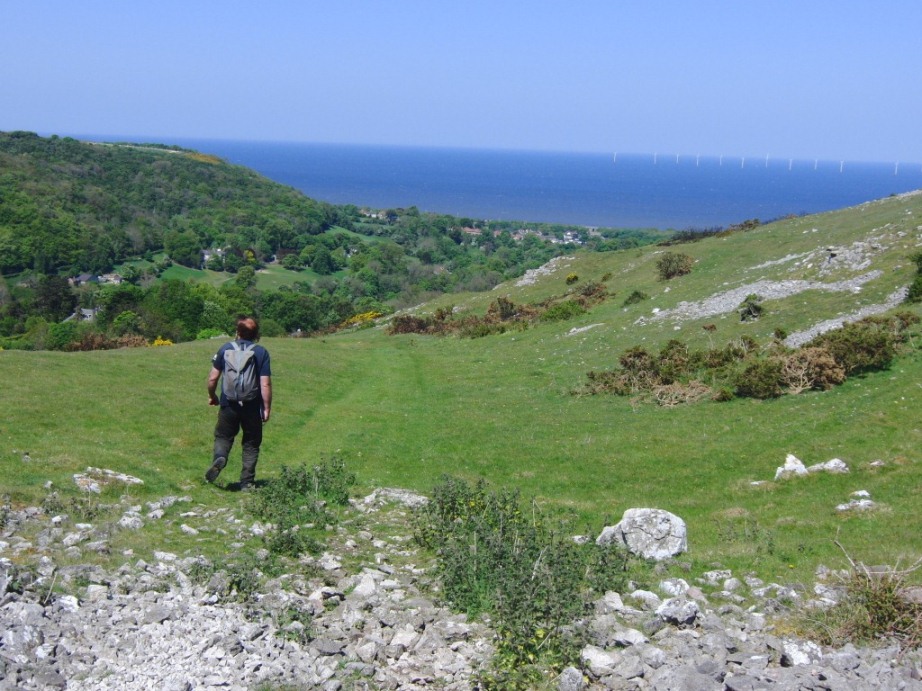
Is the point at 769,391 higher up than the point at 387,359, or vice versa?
the point at 769,391

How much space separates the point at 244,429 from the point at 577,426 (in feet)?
39.0

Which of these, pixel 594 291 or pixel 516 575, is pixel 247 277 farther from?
pixel 516 575

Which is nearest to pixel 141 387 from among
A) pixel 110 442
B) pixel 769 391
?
pixel 110 442

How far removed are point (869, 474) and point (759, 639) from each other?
8.66 metres

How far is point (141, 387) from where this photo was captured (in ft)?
85.0

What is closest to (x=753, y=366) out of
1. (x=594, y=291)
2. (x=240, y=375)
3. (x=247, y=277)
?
(x=240, y=375)

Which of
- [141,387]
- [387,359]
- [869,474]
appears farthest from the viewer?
[387,359]

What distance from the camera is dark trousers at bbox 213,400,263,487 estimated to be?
13984 mm

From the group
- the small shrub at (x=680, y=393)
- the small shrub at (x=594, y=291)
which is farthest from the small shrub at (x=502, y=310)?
the small shrub at (x=680, y=393)

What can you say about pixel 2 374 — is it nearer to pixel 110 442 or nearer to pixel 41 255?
pixel 110 442

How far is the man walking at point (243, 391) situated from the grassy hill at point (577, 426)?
3.05ft

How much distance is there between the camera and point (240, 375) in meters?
13.6

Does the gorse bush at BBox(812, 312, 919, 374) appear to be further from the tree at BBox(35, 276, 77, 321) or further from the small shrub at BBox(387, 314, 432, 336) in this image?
the tree at BBox(35, 276, 77, 321)

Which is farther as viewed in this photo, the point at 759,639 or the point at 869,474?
the point at 869,474
